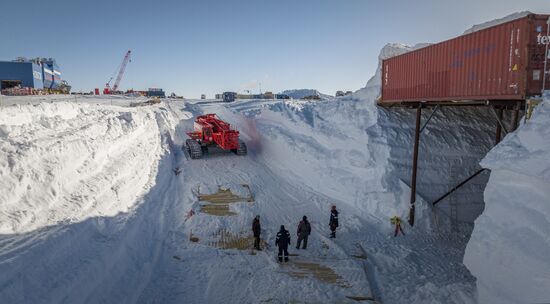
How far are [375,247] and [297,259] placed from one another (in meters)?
2.83

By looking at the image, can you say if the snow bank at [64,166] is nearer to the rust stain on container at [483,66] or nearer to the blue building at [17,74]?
the rust stain on container at [483,66]

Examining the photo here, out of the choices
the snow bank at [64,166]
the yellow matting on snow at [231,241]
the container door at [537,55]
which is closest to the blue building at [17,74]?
the snow bank at [64,166]

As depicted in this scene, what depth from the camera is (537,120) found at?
7.71m

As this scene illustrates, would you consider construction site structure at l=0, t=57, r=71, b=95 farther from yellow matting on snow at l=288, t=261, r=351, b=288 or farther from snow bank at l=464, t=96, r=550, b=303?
snow bank at l=464, t=96, r=550, b=303

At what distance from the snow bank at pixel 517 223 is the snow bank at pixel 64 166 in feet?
30.9

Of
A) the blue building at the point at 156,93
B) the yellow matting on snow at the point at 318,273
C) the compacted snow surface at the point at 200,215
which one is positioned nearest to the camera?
the compacted snow surface at the point at 200,215

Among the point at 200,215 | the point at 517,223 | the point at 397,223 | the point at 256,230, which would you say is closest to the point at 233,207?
the point at 200,215

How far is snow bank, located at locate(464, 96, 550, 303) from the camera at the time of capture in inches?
248

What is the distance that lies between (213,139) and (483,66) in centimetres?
1265

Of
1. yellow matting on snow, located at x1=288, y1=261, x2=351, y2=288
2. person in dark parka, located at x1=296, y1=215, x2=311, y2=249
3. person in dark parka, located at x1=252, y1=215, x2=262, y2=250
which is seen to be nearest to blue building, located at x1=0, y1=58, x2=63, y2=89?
person in dark parka, located at x1=252, y1=215, x2=262, y2=250

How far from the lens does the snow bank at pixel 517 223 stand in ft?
20.7

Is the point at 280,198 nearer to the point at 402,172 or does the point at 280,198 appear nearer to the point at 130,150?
the point at 402,172

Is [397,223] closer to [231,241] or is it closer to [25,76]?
[231,241]

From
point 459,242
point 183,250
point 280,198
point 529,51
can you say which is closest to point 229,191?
point 280,198
